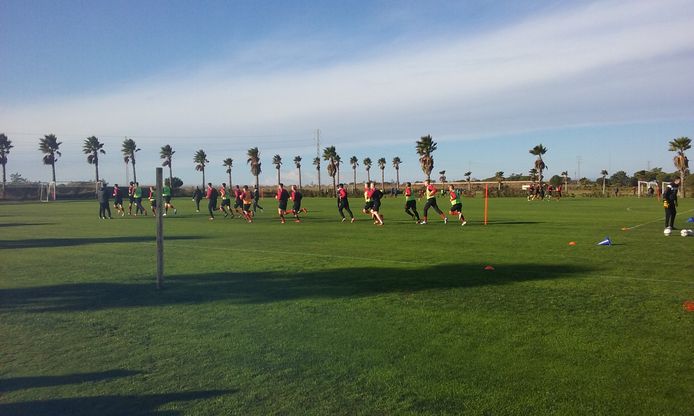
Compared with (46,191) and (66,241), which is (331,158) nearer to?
(46,191)

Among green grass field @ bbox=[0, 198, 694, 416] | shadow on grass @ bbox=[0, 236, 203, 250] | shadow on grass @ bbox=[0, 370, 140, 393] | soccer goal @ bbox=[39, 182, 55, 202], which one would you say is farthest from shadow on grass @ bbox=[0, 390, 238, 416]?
soccer goal @ bbox=[39, 182, 55, 202]

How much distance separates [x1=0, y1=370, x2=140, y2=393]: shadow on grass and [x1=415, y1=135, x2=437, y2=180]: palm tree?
86.0 m

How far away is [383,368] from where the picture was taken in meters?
4.98

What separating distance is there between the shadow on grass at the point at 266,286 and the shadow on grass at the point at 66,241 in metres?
7.55

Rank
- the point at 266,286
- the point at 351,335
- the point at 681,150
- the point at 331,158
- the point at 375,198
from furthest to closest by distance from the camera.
→ the point at 331,158
the point at 681,150
the point at 375,198
the point at 266,286
the point at 351,335

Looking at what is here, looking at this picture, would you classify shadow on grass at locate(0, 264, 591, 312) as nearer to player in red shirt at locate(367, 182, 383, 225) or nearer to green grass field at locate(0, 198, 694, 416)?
green grass field at locate(0, 198, 694, 416)

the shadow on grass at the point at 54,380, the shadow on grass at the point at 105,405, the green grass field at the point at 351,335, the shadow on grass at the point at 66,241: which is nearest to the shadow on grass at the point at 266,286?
the green grass field at the point at 351,335

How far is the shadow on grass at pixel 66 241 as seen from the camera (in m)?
15.7

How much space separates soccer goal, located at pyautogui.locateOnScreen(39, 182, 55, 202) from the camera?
68.2m

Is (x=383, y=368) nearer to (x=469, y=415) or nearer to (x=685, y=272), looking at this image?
(x=469, y=415)

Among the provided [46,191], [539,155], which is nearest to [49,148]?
[46,191]

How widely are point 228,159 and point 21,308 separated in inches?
4802

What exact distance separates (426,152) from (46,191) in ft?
192

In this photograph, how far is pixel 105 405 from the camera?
4.29 meters
